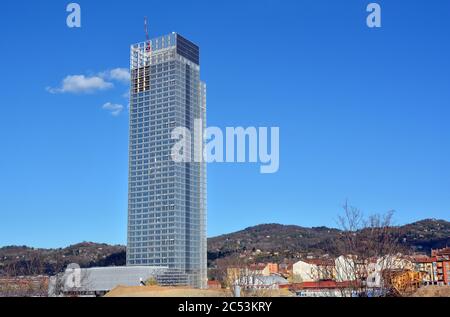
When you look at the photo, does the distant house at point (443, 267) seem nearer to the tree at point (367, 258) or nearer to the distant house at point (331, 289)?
the distant house at point (331, 289)

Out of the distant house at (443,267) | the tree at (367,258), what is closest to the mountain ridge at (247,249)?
the distant house at (443,267)

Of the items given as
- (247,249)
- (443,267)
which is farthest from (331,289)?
(247,249)

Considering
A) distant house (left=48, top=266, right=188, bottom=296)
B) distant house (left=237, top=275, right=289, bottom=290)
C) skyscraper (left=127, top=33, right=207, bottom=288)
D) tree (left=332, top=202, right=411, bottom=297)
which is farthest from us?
skyscraper (left=127, top=33, right=207, bottom=288)

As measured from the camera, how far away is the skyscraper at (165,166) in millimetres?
115250

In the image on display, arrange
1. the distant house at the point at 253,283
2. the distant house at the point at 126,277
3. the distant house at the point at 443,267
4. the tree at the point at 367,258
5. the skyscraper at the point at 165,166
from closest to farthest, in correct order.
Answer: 1. the tree at the point at 367,258
2. the distant house at the point at 253,283
3. the distant house at the point at 443,267
4. the distant house at the point at 126,277
5. the skyscraper at the point at 165,166

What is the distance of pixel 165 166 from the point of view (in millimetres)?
121625

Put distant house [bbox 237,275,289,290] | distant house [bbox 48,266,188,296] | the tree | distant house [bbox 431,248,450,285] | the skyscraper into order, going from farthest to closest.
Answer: the skyscraper < distant house [bbox 48,266,188,296] < distant house [bbox 431,248,450,285] < distant house [bbox 237,275,289,290] < the tree

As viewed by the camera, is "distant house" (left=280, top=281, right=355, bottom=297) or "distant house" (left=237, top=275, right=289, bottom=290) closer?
"distant house" (left=280, top=281, right=355, bottom=297)

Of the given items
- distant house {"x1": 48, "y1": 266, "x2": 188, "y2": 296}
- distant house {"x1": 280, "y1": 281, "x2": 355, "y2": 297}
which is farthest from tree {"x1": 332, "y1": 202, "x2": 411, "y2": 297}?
distant house {"x1": 48, "y1": 266, "x2": 188, "y2": 296}

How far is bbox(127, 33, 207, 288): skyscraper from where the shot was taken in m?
115

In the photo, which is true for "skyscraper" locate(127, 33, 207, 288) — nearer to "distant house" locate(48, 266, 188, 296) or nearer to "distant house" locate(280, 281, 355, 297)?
"distant house" locate(48, 266, 188, 296)
